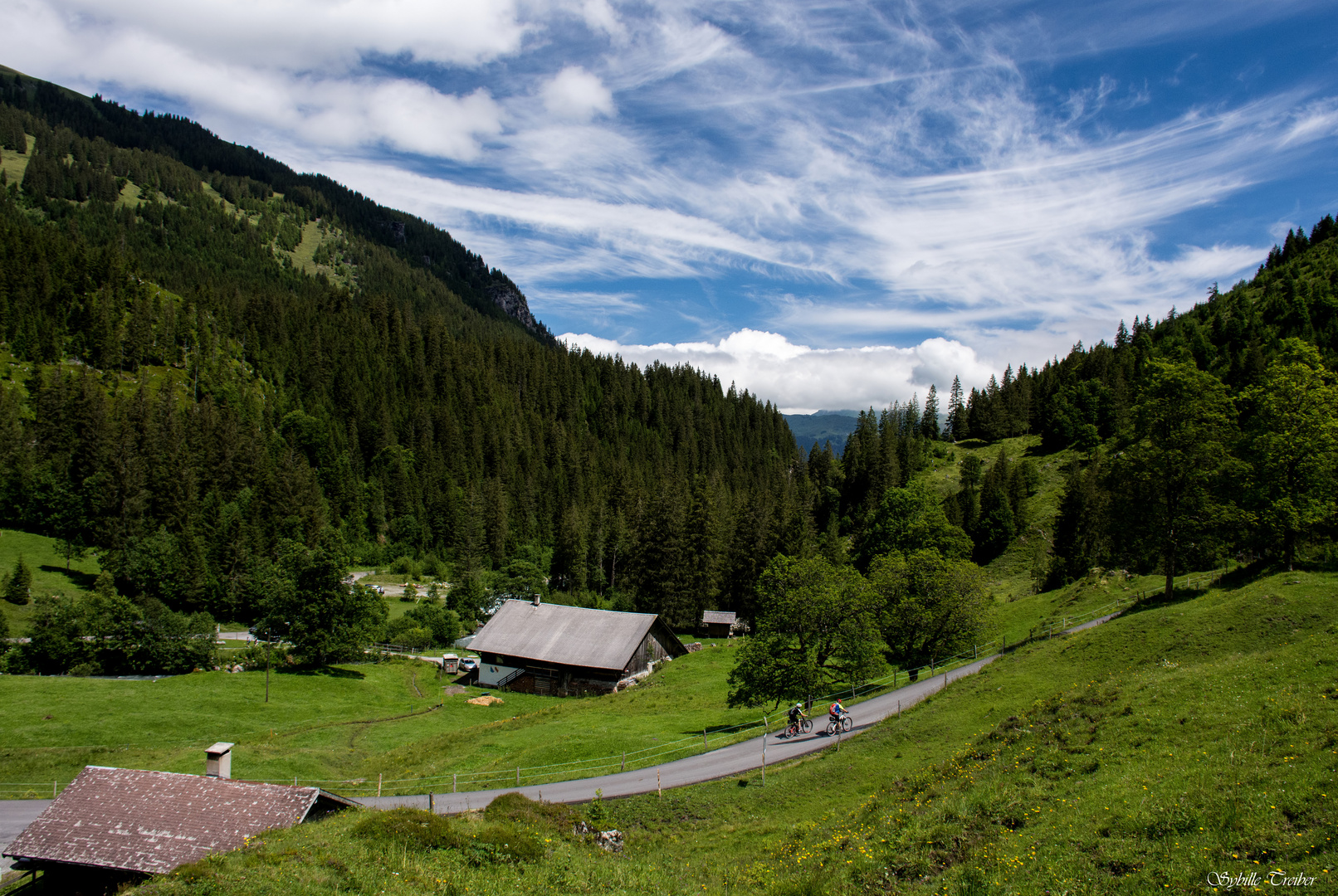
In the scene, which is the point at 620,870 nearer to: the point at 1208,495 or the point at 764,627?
the point at 764,627

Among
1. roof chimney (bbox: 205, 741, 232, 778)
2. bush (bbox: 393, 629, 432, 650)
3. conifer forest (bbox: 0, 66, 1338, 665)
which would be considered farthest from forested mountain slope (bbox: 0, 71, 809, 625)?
roof chimney (bbox: 205, 741, 232, 778)

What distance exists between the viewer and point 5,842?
24406 millimetres

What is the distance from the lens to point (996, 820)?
14.8m

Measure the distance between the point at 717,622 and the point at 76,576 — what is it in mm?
78118

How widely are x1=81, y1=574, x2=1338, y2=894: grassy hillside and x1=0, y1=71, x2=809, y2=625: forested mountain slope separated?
2294 inches

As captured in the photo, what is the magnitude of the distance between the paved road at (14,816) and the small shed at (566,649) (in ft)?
109

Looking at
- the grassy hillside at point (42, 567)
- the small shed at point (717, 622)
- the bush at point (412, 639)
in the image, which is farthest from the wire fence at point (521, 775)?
the grassy hillside at point (42, 567)

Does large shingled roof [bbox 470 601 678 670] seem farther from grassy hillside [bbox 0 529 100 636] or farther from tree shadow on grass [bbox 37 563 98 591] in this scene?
tree shadow on grass [bbox 37 563 98 591]

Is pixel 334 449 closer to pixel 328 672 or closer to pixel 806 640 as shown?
pixel 328 672

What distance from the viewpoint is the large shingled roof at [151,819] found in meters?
17.3

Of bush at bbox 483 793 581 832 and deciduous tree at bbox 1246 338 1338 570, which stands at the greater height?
deciduous tree at bbox 1246 338 1338 570

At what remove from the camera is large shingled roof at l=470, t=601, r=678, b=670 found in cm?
5893

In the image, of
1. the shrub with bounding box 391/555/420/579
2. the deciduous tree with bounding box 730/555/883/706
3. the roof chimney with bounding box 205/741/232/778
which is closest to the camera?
the roof chimney with bounding box 205/741/232/778

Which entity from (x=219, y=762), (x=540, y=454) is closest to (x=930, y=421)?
(x=540, y=454)
